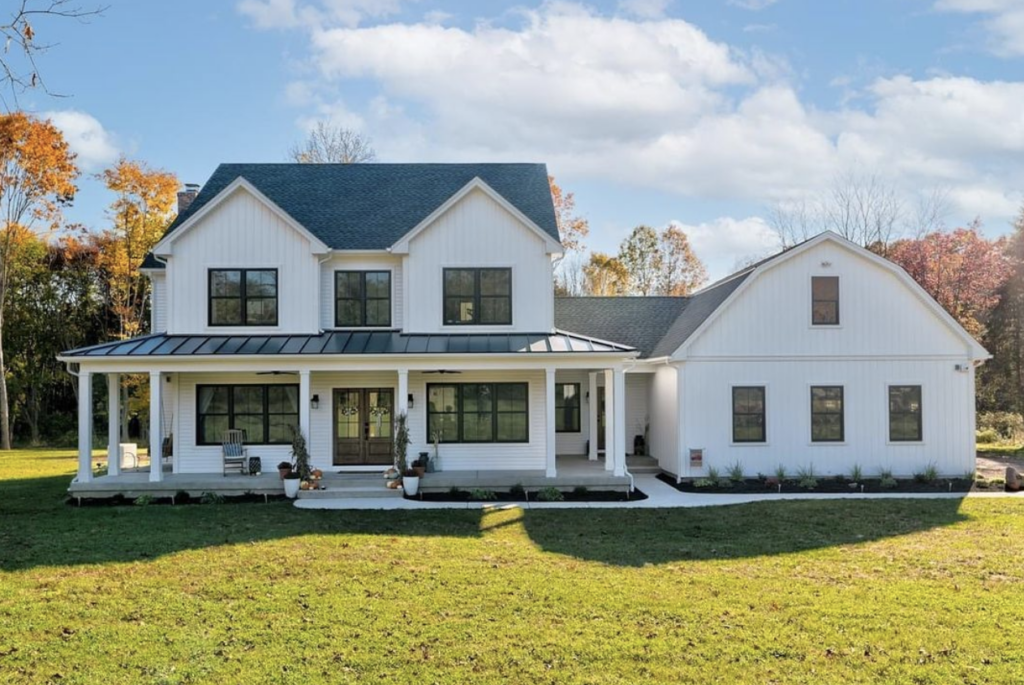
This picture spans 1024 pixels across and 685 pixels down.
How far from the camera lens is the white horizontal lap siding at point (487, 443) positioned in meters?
17.7

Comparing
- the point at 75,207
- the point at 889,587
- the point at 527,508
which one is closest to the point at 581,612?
the point at 889,587

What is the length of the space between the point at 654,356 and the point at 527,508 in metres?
6.97

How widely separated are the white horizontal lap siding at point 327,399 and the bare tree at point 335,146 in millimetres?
22999

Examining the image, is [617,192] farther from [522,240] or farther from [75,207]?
[75,207]

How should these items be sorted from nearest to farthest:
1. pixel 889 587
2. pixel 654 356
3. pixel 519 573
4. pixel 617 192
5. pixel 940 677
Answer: pixel 940 677 < pixel 889 587 < pixel 519 573 < pixel 654 356 < pixel 617 192

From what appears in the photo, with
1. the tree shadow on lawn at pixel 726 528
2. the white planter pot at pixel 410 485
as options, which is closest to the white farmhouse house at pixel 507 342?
the white planter pot at pixel 410 485

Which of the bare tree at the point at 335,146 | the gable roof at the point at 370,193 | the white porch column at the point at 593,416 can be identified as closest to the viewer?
the gable roof at the point at 370,193

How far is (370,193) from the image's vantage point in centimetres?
2052

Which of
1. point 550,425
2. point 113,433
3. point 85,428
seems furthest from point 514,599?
point 113,433

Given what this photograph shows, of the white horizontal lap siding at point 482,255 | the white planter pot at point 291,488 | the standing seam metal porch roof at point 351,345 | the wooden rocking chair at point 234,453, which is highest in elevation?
the white horizontal lap siding at point 482,255

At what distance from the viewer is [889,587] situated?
8.49 metres

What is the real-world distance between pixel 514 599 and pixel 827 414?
12.6 m

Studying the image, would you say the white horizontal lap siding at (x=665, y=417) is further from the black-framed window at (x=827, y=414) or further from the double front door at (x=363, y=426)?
the double front door at (x=363, y=426)

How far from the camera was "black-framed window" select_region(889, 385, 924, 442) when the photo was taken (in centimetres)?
1767
